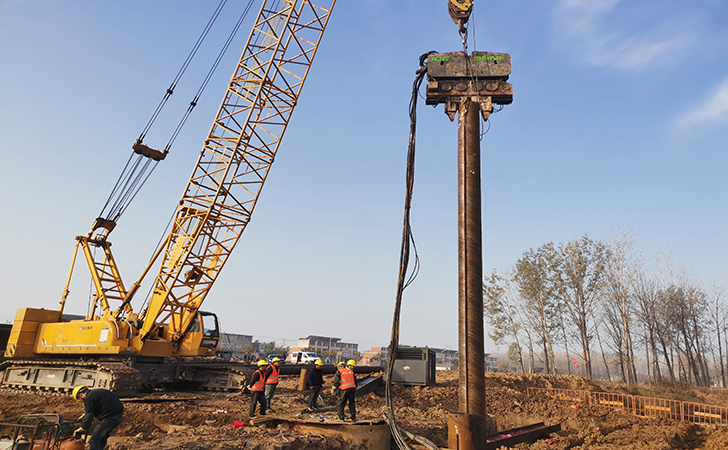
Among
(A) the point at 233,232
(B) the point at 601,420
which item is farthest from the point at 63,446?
(B) the point at 601,420

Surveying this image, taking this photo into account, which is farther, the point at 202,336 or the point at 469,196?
the point at 202,336

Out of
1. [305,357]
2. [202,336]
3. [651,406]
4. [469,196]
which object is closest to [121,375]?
[202,336]

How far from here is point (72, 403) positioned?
13.6 m

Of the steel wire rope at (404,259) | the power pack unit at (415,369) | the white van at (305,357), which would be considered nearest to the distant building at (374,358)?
the white van at (305,357)

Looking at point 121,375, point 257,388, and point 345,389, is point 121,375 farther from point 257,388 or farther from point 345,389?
point 345,389

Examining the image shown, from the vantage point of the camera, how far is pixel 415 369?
17.8 m

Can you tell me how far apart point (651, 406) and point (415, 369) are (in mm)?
8486

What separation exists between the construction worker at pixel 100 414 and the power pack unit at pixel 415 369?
12.1 m

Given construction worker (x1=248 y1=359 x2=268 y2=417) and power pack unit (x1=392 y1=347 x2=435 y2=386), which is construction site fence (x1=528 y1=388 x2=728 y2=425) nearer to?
power pack unit (x1=392 y1=347 x2=435 y2=386)

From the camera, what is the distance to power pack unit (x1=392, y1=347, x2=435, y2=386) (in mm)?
17750

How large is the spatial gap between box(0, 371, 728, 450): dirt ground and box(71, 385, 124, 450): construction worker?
51 centimetres

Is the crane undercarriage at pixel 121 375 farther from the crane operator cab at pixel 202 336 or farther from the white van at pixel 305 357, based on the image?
the white van at pixel 305 357

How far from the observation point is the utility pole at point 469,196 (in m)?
6.51

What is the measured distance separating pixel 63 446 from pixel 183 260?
10.9 meters
